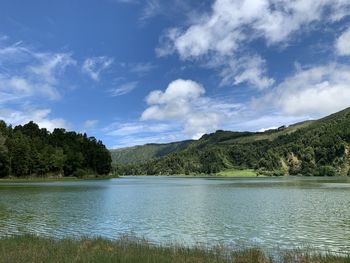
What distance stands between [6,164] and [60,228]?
15166 cm

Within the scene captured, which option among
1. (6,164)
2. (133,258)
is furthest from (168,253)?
(6,164)

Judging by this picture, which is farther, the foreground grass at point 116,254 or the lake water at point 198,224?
the lake water at point 198,224

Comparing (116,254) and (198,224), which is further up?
(116,254)

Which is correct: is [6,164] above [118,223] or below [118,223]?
above

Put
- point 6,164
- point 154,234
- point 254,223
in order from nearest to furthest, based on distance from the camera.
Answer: point 154,234, point 254,223, point 6,164

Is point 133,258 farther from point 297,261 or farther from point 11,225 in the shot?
point 11,225

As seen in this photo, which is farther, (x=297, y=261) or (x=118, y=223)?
(x=118, y=223)

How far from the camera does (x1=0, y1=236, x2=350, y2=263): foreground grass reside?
891 inches

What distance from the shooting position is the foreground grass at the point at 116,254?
2262 centimetres

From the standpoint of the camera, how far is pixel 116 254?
24312mm

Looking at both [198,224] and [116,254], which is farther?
[198,224]

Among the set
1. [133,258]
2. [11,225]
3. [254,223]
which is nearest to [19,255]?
[133,258]

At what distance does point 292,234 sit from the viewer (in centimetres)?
4122

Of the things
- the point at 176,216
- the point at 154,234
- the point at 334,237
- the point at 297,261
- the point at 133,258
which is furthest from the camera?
the point at 176,216
